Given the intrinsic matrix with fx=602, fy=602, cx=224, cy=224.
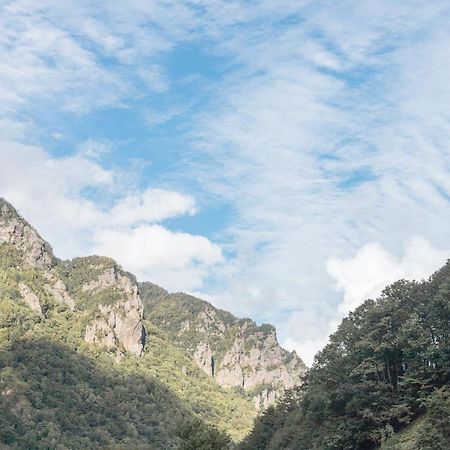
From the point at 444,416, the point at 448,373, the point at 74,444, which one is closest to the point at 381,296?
the point at 448,373

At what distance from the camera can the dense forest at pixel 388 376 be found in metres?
42.2

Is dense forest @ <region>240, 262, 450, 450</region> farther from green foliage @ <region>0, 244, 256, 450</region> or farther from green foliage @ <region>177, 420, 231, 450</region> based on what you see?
green foliage @ <region>0, 244, 256, 450</region>

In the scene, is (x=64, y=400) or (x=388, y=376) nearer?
(x=388, y=376)

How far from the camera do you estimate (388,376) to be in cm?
4725

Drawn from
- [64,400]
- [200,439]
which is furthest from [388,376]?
[64,400]

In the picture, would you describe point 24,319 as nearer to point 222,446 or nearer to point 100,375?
point 100,375

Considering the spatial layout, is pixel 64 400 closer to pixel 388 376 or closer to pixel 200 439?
pixel 200 439

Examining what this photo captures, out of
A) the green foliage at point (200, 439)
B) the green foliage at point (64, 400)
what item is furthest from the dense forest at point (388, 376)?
the green foliage at point (64, 400)

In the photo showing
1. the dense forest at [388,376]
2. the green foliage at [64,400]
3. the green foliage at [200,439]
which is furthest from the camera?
the green foliage at [64,400]

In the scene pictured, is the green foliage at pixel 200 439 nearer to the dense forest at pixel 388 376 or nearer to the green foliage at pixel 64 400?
the dense forest at pixel 388 376

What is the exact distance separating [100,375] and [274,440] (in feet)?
442

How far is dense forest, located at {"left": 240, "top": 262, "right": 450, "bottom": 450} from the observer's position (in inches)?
1663

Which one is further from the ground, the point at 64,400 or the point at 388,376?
the point at 64,400

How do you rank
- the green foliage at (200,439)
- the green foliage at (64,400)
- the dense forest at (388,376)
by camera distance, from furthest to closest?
the green foliage at (64,400) < the green foliage at (200,439) < the dense forest at (388,376)
